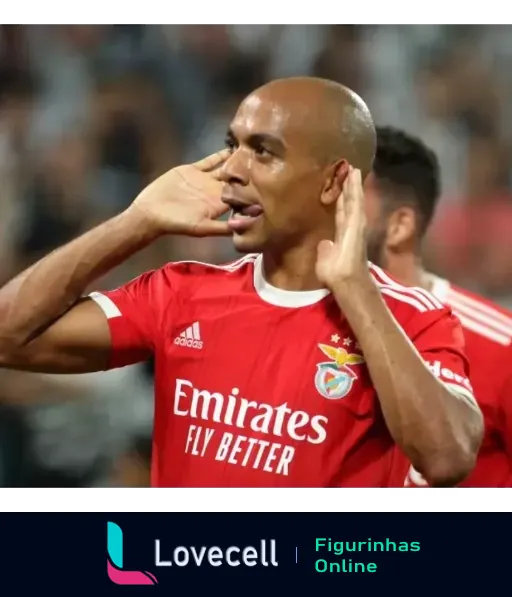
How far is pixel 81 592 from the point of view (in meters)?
2.15

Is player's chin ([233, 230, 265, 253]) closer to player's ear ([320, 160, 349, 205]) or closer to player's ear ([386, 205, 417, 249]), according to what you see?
player's ear ([320, 160, 349, 205])

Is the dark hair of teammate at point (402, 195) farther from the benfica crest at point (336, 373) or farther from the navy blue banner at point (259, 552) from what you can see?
the navy blue banner at point (259, 552)

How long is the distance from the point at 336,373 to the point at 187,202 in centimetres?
43

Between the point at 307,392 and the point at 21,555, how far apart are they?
72 centimetres

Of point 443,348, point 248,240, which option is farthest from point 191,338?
point 443,348

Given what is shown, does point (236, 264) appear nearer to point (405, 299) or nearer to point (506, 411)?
point (405, 299)

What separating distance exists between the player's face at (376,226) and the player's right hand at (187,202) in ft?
1.22

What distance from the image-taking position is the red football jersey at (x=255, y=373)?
1943 mm

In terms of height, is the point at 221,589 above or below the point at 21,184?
below

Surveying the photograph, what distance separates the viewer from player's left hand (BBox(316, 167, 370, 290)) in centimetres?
178

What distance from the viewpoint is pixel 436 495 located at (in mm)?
2119
